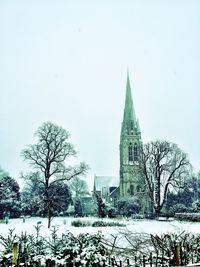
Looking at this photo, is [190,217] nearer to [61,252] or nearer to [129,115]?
[61,252]

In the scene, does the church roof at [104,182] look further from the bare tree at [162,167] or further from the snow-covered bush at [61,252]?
the snow-covered bush at [61,252]

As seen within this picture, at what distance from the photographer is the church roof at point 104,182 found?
3020 inches

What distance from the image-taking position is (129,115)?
6912cm

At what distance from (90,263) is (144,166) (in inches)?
1352

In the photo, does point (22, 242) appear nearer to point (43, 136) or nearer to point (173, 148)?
point (43, 136)

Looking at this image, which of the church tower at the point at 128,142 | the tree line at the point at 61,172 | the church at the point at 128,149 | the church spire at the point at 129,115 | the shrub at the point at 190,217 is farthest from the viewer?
the church spire at the point at 129,115

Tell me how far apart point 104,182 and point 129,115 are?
1905cm

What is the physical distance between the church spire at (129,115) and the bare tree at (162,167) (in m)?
28.1

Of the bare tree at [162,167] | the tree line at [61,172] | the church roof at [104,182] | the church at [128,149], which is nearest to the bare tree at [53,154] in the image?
the tree line at [61,172]

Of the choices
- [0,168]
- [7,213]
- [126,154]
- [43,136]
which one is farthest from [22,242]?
[126,154]

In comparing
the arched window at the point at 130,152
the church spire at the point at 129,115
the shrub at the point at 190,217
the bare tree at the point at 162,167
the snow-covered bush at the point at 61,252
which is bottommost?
the shrub at the point at 190,217

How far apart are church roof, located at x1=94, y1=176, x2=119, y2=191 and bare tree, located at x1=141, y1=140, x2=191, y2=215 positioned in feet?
119

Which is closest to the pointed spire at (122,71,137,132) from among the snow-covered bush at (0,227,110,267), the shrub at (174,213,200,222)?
the shrub at (174,213,200,222)

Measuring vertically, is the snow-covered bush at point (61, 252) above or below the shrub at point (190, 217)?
above
